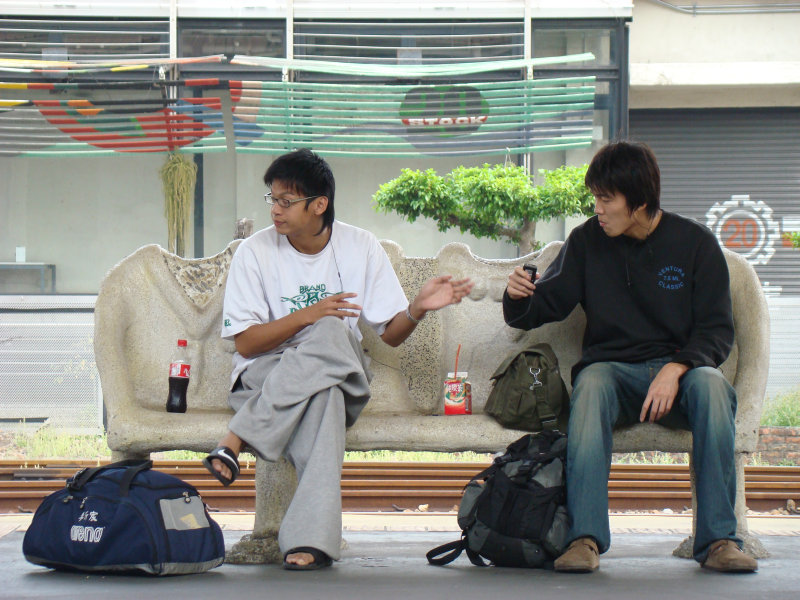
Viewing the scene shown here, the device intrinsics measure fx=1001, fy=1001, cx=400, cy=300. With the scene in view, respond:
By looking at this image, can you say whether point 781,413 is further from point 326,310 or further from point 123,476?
point 123,476

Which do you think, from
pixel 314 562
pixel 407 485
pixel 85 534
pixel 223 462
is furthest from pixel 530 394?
pixel 407 485

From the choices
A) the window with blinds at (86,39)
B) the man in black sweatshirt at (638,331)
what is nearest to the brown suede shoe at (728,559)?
the man in black sweatshirt at (638,331)

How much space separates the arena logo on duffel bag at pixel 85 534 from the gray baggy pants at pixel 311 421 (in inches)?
20.7

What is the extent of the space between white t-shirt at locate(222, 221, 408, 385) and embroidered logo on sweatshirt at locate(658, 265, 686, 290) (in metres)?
0.98

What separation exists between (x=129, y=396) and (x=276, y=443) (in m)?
0.97

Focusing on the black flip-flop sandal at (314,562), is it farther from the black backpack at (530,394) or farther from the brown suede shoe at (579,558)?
the black backpack at (530,394)

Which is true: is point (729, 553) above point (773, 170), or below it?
below

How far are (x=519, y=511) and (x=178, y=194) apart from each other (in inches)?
293

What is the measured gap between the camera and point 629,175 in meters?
3.63

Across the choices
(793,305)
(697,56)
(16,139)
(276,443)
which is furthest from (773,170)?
(276,443)

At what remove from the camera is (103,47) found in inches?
394

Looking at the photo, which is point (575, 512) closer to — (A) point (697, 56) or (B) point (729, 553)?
(B) point (729, 553)

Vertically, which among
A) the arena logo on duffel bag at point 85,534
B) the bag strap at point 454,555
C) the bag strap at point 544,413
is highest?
the bag strap at point 544,413

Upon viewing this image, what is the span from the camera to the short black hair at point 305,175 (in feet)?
12.6
